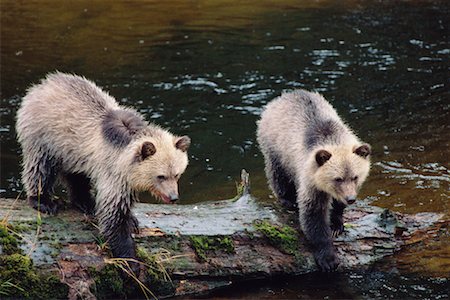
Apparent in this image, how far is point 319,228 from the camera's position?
360 inches

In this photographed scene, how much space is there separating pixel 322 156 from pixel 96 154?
279cm

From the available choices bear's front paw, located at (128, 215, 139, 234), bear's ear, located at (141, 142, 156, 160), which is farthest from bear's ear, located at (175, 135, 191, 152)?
bear's front paw, located at (128, 215, 139, 234)

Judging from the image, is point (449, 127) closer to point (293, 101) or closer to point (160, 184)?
point (293, 101)

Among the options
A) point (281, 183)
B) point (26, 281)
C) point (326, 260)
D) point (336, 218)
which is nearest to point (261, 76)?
point (281, 183)

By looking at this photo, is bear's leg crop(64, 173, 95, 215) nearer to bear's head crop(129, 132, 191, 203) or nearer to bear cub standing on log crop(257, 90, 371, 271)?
bear's head crop(129, 132, 191, 203)

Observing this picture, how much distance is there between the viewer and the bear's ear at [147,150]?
802cm

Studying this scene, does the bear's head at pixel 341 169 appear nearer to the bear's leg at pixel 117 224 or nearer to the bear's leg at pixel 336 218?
the bear's leg at pixel 336 218

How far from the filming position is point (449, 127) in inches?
590

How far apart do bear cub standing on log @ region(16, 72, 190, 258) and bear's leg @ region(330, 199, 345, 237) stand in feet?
7.36

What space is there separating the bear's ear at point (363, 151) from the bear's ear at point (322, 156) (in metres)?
0.36

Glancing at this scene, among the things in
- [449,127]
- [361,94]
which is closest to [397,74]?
[361,94]

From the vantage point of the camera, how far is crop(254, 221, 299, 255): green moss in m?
9.12

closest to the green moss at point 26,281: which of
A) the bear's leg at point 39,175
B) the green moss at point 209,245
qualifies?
the bear's leg at point 39,175

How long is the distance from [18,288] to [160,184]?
1.89 m
